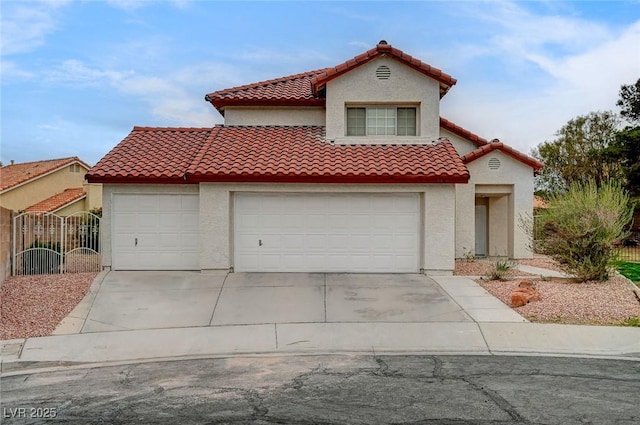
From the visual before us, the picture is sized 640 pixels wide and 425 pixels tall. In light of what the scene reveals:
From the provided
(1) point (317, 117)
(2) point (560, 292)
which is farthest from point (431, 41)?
(2) point (560, 292)

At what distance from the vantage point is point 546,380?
7.38 m

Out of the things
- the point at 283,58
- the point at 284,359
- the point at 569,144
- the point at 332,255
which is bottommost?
the point at 284,359

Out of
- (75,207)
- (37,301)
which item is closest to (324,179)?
(37,301)

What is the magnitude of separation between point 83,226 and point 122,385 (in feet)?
31.3

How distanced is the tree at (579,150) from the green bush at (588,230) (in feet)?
79.3

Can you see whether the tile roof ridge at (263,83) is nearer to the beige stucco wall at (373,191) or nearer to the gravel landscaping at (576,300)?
the beige stucco wall at (373,191)

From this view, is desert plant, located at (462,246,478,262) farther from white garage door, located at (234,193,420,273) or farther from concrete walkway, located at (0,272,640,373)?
concrete walkway, located at (0,272,640,373)

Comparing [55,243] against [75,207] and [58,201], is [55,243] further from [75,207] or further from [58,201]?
[58,201]

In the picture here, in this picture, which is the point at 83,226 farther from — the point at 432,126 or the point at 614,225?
the point at 614,225

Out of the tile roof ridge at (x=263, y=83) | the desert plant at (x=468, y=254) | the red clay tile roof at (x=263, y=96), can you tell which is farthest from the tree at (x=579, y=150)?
the red clay tile roof at (x=263, y=96)

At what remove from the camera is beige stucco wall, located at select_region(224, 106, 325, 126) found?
18.5 metres

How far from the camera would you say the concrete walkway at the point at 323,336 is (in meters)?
9.32

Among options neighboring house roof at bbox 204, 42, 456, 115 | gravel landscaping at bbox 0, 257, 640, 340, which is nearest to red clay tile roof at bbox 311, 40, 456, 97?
neighboring house roof at bbox 204, 42, 456, 115

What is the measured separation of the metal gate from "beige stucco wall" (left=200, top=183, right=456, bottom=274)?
330 centimetres
